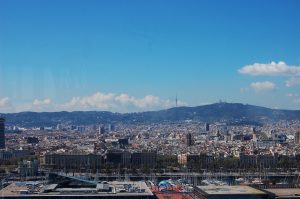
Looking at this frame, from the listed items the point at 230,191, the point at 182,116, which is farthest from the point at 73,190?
the point at 182,116

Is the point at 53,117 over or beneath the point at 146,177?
over

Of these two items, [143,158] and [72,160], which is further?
[143,158]

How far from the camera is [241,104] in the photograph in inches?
5497

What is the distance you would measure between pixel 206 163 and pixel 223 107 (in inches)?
3715

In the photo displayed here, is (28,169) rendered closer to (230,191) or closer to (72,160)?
(72,160)

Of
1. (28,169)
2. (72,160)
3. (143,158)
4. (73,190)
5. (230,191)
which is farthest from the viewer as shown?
(143,158)

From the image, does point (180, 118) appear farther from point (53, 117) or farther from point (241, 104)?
point (53, 117)

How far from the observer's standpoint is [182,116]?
414ft

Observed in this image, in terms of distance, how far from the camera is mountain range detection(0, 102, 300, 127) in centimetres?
9163

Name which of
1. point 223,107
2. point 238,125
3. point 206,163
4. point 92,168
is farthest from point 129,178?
point 223,107

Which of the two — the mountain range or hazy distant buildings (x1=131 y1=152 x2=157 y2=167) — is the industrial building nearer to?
hazy distant buildings (x1=131 y1=152 x2=157 y2=167)

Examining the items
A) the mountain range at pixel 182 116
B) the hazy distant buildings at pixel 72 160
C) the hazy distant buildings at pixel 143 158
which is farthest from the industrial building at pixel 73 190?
the mountain range at pixel 182 116

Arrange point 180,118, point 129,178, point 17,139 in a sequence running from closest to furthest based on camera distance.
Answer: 1. point 129,178
2. point 17,139
3. point 180,118

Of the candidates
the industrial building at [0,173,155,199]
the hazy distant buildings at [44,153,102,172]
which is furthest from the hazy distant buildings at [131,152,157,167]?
the industrial building at [0,173,155,199]
